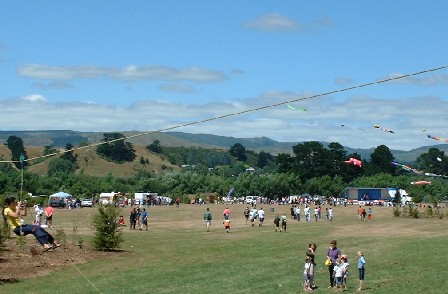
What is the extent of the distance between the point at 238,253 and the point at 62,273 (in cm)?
1128

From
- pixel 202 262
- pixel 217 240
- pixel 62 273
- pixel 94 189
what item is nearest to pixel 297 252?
pixel 202 262

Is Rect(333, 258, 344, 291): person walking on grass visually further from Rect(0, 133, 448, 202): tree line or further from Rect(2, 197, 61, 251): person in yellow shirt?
Rect(0, 133, 448, 202): tree line

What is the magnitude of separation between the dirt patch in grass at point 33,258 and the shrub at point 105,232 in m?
0.59

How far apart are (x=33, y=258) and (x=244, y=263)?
10.7 meters

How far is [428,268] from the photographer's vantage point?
37.8m

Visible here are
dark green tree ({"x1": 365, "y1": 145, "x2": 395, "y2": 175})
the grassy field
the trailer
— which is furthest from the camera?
dark green tree ({"x1": 365, "y1": 145, "x2": 395, "y2": 175})

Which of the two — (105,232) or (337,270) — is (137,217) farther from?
(337,270)

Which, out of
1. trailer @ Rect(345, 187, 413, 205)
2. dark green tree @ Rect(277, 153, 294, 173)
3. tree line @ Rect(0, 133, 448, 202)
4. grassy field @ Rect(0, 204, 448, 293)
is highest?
dark green tree @ Rect(277, 153, 294, 173)

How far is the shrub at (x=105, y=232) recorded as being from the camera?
4650cm

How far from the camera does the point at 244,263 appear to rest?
41.7 meters

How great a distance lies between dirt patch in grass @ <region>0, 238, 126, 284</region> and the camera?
127ft

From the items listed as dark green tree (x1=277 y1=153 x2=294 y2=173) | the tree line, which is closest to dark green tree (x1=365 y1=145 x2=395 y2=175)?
the tree line

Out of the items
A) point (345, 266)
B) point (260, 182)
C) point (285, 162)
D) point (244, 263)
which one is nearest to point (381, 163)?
point (285, 162)

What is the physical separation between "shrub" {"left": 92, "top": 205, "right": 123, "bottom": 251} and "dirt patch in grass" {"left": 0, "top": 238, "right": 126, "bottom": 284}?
0.59 m
